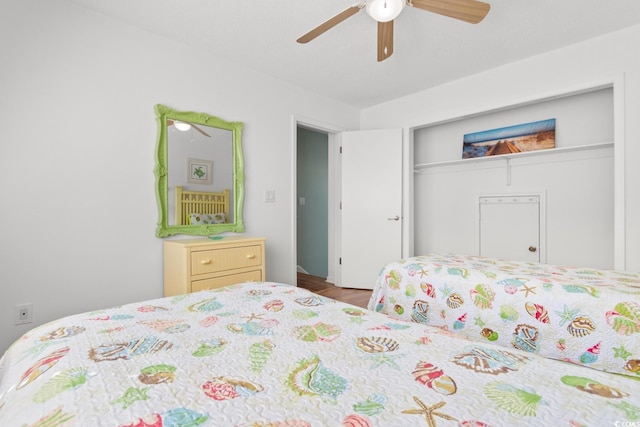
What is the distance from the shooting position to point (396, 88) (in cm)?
361

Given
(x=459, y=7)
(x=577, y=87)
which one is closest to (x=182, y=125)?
(x=459, y=7)

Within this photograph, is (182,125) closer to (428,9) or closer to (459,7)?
(428,9)

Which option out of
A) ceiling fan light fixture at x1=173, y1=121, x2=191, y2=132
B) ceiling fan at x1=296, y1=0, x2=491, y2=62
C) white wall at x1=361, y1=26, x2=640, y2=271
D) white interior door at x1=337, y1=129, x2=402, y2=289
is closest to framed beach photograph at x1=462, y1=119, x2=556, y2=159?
white wall at x1=361, y1=26, x2=640, y2=271

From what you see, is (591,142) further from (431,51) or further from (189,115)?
(189,115)

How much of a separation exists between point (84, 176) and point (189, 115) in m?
0.91

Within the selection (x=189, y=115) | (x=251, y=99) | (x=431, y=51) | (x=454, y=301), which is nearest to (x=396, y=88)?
(x=431, y=51)

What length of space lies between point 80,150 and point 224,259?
1.21 metres

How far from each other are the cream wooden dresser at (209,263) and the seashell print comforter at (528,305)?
1055 mm

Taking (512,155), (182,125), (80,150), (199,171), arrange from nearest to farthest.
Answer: (80,150), (182,125), (199,171), (512,155)

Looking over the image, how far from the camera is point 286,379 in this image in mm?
729

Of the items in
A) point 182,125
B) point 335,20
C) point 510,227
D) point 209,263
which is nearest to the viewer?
point 335,20

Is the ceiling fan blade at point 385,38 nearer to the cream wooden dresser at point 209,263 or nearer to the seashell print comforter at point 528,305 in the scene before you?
the seashell print comforter at point 528,305

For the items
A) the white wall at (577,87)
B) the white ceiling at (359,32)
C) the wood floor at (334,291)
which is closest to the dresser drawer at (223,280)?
the wood floor at (334,291)

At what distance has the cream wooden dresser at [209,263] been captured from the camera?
7.64ft
